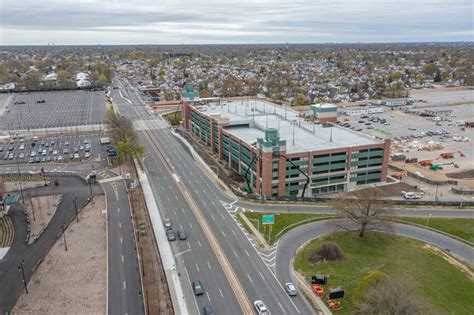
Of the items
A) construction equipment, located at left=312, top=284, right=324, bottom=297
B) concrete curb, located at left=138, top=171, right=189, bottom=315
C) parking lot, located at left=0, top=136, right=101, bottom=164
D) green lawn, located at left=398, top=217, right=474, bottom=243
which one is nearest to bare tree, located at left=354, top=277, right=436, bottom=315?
construction equipment, located at left=312, top=284, right=324, bottom=297

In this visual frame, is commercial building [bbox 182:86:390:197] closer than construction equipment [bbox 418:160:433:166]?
Yes

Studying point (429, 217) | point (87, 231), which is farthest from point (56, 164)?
point (429, 217)

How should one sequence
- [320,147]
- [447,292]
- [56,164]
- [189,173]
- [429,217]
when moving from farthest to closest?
[56,164] → [189,173] → [320,147] → [429,217] → [447,292]

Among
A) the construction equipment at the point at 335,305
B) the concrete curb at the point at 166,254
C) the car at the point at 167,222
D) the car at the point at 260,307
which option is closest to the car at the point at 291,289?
the car at the point at 260,307

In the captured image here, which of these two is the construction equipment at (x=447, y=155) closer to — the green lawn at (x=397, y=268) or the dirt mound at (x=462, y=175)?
the dirt mound at (x=462, y=175)

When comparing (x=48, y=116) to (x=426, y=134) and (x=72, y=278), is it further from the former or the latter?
(x=426, y=134)

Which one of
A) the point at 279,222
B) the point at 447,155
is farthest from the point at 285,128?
the point at 447,155

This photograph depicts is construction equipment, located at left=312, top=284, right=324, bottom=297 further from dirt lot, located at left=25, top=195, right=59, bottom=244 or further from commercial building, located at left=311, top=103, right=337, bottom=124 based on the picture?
commercial building, located at left=311, top=103, right=337, bottom=124

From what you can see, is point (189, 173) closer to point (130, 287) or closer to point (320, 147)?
point (320, 147)
